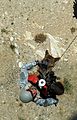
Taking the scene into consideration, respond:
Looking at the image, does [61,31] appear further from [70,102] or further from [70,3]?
[70,102]

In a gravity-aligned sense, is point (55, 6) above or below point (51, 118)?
above

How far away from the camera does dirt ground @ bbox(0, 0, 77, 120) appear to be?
883 inches

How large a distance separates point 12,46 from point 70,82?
317cm

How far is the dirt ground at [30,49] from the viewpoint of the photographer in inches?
883

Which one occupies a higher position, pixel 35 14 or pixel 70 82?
pixel 35 14

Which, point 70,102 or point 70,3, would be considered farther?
point 70,3

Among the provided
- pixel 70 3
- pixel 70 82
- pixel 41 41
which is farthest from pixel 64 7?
pixel 70 82

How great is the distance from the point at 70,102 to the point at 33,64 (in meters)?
2.40

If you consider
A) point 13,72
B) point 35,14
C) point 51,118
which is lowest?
point 51,118

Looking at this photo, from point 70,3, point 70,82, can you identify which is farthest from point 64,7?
point 70,82

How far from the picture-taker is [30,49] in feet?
77.3

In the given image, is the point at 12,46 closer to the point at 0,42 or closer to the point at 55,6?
the point at 0,42

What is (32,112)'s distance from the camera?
22.4 metres

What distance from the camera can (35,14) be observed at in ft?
79.4
